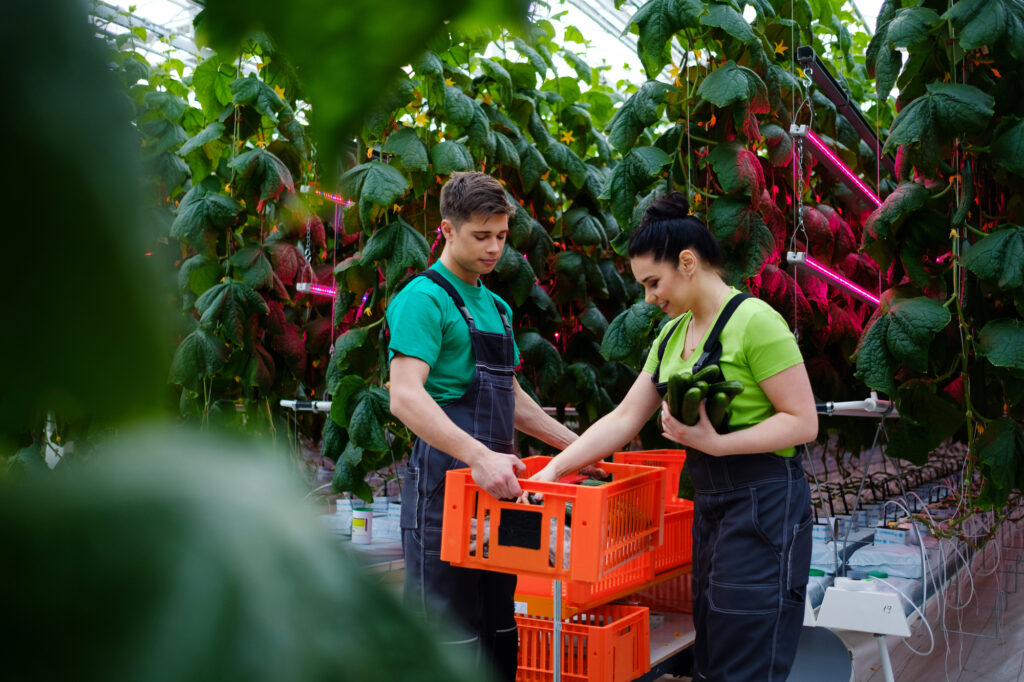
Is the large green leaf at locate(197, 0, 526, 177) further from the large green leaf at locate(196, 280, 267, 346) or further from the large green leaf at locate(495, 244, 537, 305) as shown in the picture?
the large green leaf at locate(495, 244, 537, 305)

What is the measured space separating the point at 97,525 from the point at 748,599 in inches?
70.5

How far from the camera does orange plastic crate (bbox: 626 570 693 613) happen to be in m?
2.90

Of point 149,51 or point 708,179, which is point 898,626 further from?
point 149,51

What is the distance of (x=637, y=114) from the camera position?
2730 millimetres

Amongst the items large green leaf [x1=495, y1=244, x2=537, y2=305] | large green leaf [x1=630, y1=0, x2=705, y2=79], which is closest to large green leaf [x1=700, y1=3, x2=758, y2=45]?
large green leaf [x1=630, y1=0, x2=705, y2=79]

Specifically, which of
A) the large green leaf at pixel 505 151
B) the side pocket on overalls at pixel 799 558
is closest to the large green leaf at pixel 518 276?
the large green leaf at pixel 505 151

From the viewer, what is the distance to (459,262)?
79.7 inches

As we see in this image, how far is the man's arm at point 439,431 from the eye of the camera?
1.77 meters

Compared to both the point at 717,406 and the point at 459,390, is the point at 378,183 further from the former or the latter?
the point at 717,406

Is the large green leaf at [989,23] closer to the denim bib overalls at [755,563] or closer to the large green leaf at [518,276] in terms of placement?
the denim bib overalls at [755,563]

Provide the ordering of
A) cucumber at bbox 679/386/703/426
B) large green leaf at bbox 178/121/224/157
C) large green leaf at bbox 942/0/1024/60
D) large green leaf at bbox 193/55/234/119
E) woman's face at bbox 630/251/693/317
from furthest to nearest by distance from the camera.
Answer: large green leaf at bbox 193/55/234/119, large green leaf at bbox 178/121/224/157, large green leaf at bbox 942/0/1024/60, woman's face at bbox 630/251/693/317, cucumber at bbox 679/386/703/426

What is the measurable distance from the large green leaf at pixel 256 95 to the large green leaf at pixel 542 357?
3.86 ft

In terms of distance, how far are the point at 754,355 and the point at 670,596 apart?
1416 mm

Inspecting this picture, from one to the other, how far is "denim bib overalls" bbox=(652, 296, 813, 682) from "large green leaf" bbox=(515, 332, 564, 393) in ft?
4.87
